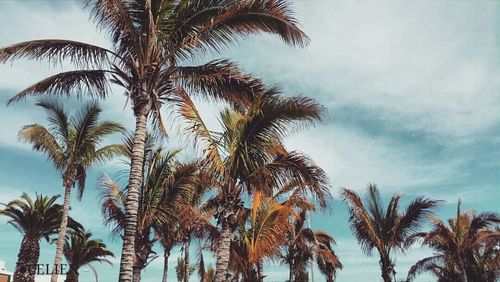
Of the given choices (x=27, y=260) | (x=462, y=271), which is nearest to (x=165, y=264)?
(x=27, y=260)

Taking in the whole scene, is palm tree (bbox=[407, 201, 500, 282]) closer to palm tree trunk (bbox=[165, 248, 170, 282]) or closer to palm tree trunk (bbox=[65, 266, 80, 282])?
palm tree trunk (bbox=[165, 248, 170, 282])

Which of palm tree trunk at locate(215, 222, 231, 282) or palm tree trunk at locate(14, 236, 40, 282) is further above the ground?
palm tree trunk at locate(14, 236, 40, 282)

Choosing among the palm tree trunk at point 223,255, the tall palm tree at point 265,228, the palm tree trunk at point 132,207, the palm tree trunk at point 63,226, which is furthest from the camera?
the palm tree trunk at point 63,226

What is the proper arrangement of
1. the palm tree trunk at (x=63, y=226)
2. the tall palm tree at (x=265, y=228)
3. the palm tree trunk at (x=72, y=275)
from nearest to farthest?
the tall palm tree at (x=265, y=228), the palm tree trunk at (x=63, y=226), the palm tree trunk at (x=72, y=275)

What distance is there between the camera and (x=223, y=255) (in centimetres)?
1001

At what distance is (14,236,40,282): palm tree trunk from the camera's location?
23.8 m

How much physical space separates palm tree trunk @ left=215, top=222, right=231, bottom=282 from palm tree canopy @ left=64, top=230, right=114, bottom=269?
2443 centimetres

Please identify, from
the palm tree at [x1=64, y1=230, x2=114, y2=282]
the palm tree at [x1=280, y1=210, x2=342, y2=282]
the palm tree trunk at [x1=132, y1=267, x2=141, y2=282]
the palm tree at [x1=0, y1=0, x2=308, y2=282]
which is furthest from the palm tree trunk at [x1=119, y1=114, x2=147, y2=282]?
the palm tree at [x1=64, y1=230, x2=114, y2=282]

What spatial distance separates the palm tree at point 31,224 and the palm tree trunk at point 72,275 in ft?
19.4

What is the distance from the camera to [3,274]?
42344 mm

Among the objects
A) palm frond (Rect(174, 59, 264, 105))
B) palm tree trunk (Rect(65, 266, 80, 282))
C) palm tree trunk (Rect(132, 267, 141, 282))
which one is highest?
palm frond (Rect(174, 59, 264, 105))

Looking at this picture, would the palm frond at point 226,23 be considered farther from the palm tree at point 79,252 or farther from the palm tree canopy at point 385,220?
the palm tree at point 79,252

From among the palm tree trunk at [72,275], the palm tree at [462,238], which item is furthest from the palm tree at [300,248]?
the palm tree trunk at [72,275]

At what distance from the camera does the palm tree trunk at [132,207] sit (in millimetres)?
8406
